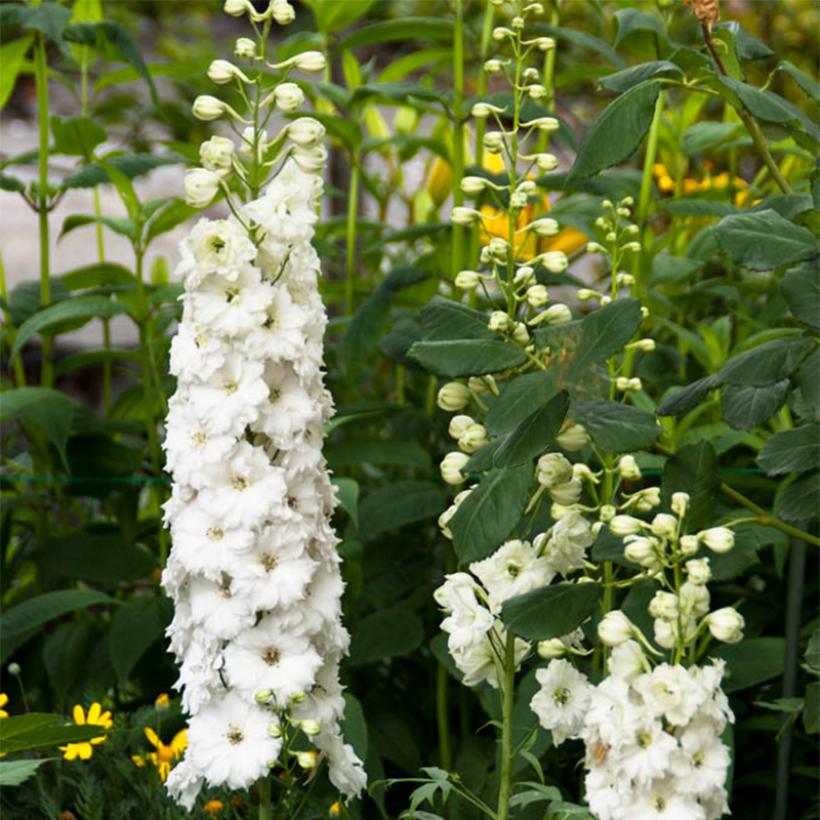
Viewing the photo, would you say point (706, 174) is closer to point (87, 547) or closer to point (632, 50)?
point (632, 50)

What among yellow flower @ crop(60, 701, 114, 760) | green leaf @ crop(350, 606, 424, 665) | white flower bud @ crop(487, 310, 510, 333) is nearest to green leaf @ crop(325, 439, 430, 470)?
green leaf @ crop(350, 606, 424, 665)

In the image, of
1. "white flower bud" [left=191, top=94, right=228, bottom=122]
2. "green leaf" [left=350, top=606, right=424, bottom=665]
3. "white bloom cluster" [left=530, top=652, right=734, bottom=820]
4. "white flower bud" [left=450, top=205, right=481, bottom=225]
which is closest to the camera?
"white bloom cluster" [left=530, top=652, right=734, bottom=820]

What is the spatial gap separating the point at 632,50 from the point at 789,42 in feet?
8.90

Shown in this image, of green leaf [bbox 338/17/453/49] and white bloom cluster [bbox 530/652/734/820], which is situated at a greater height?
green leaf [bbox 338/17/453/49]

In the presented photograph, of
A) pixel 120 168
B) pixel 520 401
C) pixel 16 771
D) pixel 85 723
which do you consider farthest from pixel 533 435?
pixel 120 168

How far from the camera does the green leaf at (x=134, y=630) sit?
1824mm

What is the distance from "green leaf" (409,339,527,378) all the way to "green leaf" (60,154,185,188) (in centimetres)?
88

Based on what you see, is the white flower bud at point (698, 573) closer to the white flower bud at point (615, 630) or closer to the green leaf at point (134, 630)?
the white flower bud at point (615, 630)

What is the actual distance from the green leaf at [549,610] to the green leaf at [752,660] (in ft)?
2.08

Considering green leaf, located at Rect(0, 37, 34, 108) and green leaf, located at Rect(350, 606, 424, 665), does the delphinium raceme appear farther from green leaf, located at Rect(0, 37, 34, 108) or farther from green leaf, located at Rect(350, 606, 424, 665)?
green leaf, located at Rect(0, 37, 34, 108)

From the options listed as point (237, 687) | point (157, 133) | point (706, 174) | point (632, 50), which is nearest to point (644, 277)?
point (632, 50)

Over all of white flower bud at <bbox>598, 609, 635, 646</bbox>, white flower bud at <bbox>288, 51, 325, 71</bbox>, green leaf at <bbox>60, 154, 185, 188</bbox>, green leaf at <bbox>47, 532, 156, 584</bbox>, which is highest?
white flower bud at <bbox>288, 51, 325, 71</bbox>

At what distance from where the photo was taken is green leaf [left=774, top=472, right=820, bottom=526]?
1.46 m

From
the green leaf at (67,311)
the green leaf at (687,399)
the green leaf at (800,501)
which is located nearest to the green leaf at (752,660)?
the green leaf at (800,501)
